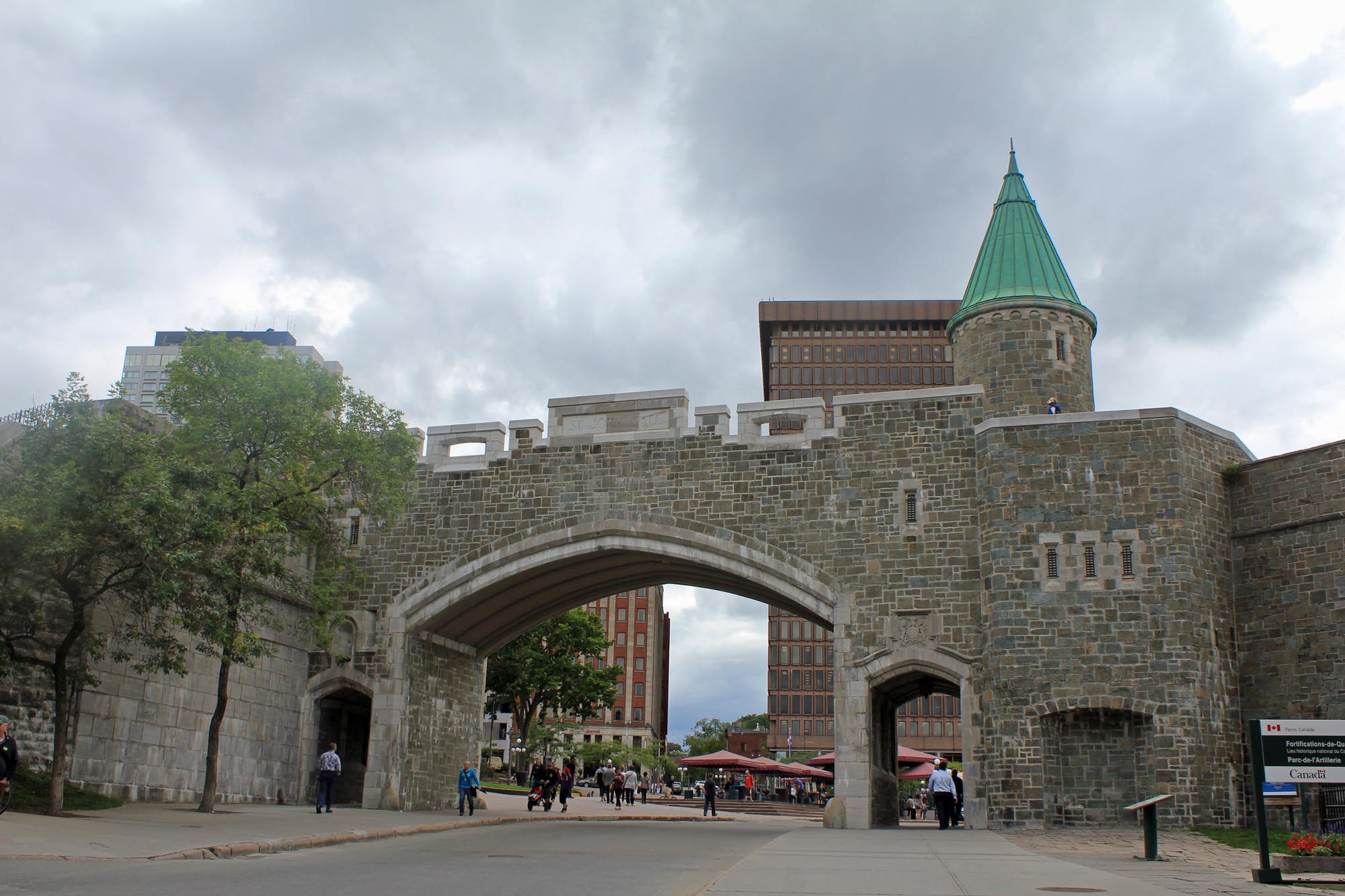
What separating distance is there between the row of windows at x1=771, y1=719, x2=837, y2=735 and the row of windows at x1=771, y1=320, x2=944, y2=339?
31.3 meters

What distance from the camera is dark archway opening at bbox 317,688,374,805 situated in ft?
85.2

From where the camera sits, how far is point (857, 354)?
9375cm

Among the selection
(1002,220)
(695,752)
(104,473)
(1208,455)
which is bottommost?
(695,752)

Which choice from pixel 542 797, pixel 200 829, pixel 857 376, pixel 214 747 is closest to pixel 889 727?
pixel 542 797

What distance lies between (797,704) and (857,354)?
95.3 ft

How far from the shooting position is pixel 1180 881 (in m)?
11.0

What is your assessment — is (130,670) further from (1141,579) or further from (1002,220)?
(1002,220)

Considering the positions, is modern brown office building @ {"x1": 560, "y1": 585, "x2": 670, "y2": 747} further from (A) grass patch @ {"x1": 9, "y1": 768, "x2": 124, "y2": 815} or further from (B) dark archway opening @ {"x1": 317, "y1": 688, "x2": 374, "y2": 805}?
(A) grass patch @ {"x1": 9, "y1": 768, "x2": 124, "y2": 815}

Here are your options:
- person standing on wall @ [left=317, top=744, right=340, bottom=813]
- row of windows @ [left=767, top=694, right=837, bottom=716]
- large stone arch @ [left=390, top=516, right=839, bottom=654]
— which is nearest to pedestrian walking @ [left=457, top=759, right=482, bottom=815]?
large stone arch @ [left=390, top=516, right=839, bottom=654]

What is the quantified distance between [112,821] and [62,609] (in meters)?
3.50

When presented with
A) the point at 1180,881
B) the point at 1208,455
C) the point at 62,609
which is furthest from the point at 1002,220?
the point at 62,609

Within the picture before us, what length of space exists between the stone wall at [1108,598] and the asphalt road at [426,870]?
251 inches

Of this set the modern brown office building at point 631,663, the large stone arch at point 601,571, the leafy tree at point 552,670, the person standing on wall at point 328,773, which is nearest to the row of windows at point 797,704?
the modern brown office building at point 631,663

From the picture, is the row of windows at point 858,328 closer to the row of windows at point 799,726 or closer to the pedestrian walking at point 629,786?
the row of windows at point 799,726
